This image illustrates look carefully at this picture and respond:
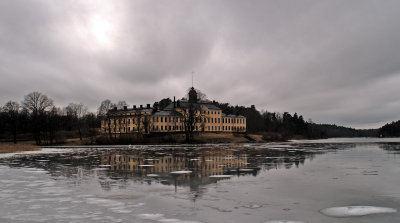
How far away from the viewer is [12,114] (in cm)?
9094

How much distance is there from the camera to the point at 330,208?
321 inches

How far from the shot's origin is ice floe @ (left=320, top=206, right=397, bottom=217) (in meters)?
7.54

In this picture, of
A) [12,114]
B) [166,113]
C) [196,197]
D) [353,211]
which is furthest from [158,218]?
[166,113]

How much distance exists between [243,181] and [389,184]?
552cm

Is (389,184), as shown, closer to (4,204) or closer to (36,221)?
(36,221)

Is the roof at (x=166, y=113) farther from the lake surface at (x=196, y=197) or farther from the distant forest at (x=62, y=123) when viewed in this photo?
the lake surface at (x=196, y=197)

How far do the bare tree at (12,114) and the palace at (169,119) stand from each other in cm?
2595

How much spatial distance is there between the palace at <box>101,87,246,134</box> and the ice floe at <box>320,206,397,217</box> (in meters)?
87.0

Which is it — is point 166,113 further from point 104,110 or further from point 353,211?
point 353,211

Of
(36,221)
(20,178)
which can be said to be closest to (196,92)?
(20,178)

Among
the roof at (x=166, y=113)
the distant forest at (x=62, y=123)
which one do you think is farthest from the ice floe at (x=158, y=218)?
the roof at (x=166, y=113)

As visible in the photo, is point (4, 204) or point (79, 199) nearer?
point (4, 204)

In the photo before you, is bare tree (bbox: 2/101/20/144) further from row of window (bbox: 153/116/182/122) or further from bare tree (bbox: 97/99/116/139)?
row of window (bbox: 153/116/182/122)

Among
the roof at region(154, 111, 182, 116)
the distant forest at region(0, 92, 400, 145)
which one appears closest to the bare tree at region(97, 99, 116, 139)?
the distant forest at region(0, 92, 400, 145)
